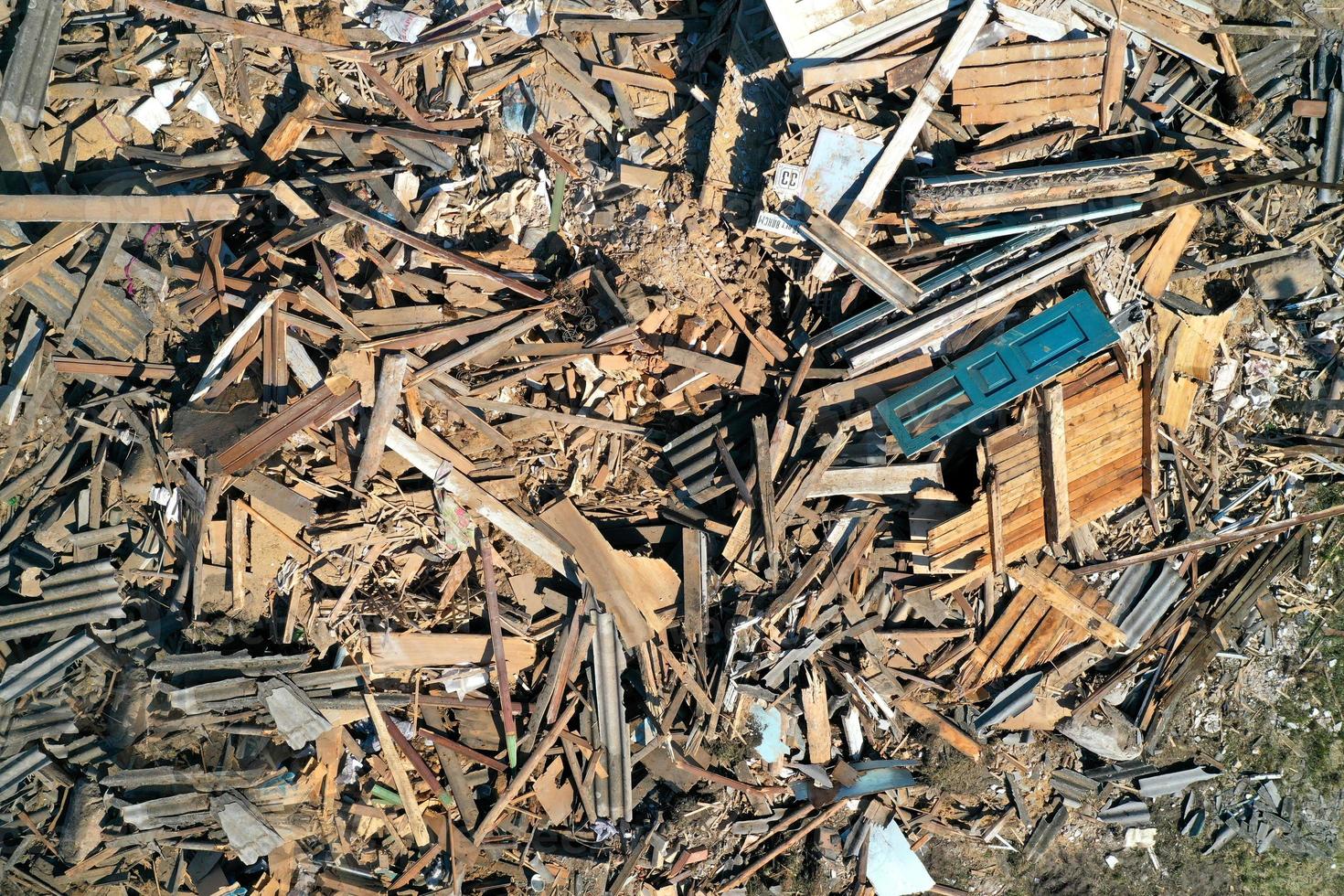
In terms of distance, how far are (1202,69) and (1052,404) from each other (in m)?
3.15

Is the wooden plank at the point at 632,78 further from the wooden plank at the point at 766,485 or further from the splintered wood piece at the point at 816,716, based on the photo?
the splintered wood piece at the point at 816,716

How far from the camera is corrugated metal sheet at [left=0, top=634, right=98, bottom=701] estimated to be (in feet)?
24.7

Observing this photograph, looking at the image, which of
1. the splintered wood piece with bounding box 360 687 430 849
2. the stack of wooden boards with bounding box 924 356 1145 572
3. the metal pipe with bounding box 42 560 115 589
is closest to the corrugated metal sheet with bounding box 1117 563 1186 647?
the stack of wooden boards with bounding box 924 356 1145 572

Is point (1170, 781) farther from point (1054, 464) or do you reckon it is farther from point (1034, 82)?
point (1034, 82)

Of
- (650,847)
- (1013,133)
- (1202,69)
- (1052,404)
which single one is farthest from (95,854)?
(1202,69)

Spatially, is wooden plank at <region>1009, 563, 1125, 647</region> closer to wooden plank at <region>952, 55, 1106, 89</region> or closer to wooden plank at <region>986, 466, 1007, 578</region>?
wooden plank at <region>986, 466, 1007, 578</region>

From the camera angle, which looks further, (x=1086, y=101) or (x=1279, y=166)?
(x=1279, y=166)

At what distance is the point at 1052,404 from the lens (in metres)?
7.54

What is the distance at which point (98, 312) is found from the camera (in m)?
7.86

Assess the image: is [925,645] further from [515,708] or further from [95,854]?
[95,854]

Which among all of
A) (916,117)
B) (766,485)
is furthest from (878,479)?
(916,117)

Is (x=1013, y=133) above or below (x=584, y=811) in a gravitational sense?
above

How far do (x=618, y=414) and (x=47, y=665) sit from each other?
17.3 feet

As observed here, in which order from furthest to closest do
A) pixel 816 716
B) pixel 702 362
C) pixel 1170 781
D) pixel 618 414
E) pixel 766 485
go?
pixel 1170 781, pixel 816 716, pixel 618 414, pixel 702 362, pixel 766 485
